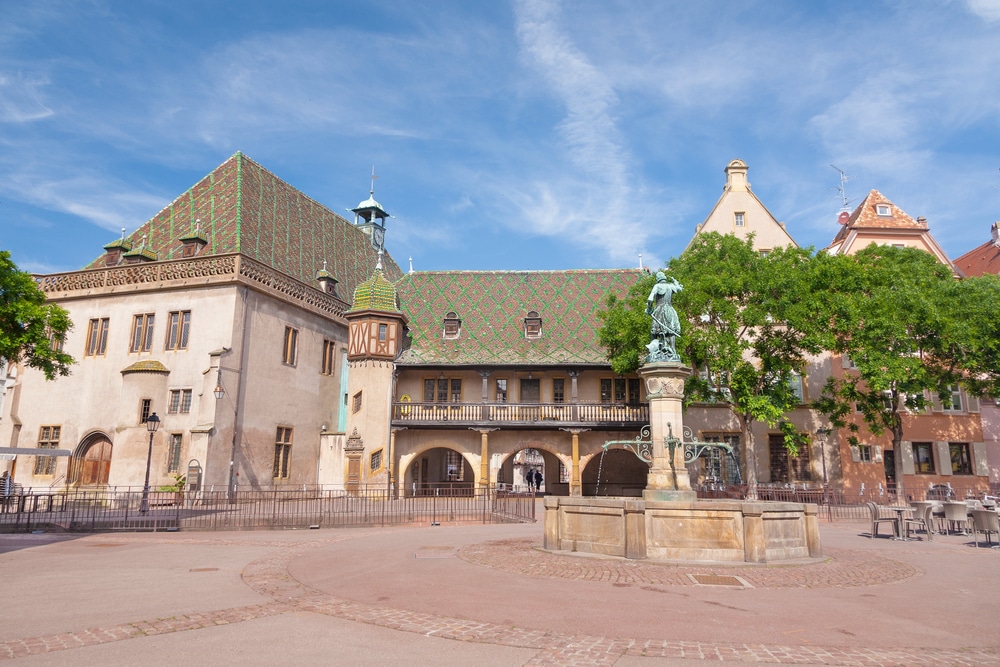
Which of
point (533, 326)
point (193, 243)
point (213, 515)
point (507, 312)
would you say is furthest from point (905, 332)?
point (193, 243)

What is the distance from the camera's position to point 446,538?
16.0m

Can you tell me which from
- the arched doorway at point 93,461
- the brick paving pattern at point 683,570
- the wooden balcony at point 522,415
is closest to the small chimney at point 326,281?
the wooden balcony at point 522,415

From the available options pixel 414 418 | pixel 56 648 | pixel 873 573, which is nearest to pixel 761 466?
pixel 414 418

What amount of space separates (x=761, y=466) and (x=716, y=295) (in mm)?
10113

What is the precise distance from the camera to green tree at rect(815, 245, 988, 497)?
84.3 feet

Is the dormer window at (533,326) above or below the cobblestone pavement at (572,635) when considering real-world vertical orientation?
above

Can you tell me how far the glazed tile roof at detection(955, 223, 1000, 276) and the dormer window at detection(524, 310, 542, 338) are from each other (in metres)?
26.8

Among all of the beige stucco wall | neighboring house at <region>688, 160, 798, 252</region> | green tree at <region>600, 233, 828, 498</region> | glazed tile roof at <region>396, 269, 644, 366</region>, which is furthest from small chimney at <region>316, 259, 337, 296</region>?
neighboring house at <region>688, 160, 798, 252</region>

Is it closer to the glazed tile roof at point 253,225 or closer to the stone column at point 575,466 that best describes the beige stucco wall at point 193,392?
the glazed tile roof at point 253,225

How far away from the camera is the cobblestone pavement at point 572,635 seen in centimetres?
607

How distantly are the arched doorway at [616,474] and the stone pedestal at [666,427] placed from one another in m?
22.2

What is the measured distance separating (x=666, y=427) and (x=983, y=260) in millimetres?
39266

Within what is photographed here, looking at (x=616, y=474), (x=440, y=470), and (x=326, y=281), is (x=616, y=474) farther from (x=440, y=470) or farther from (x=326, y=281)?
(x=326, y=281)

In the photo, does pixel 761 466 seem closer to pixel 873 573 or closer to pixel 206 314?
pixel 873 573
